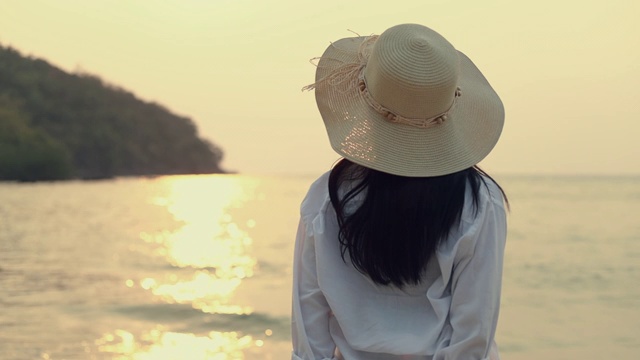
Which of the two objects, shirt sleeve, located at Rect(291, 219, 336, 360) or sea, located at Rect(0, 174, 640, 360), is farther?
sea, located at Rect(0, 174, 640, 360)

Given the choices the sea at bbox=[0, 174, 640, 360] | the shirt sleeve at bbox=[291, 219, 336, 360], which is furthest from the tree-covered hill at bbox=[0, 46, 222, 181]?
the shirt sleeve at bbox=[291, 219, 336, 360]

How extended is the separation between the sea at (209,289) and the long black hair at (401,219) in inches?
195

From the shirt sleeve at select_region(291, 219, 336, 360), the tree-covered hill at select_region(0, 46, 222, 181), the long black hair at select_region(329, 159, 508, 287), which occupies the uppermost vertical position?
the long black hair at select_region(329, 159, 508, 287)

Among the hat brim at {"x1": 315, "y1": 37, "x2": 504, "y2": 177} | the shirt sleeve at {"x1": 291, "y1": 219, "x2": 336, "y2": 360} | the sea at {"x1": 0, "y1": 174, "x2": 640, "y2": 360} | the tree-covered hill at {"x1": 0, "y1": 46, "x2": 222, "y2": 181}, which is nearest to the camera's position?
the hat brim at {"x1": 315, "y1": 37, "x2": 504, "y2": 177}

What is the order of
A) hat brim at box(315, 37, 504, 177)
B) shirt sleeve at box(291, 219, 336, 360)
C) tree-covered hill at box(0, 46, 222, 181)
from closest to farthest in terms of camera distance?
hat brim at box(315, 37, 504, 177), shirt sleeve at box(291, 219, 336, 360), tree-covered hill at box(0, 46, 222, 181)

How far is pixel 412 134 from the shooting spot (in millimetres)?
1764

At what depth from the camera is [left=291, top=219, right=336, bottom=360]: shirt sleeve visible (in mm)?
1837

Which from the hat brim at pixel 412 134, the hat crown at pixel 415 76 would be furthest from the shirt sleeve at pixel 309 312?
the hat crown at pixel 415 76

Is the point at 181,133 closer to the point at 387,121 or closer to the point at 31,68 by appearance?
the point at 31,68

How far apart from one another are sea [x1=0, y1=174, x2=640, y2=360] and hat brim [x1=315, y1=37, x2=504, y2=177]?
4.93 metres

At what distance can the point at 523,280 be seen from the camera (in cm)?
1045

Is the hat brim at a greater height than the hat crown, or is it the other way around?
the hat crown

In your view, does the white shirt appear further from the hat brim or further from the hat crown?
the hat crown

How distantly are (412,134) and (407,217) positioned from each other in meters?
0.16
